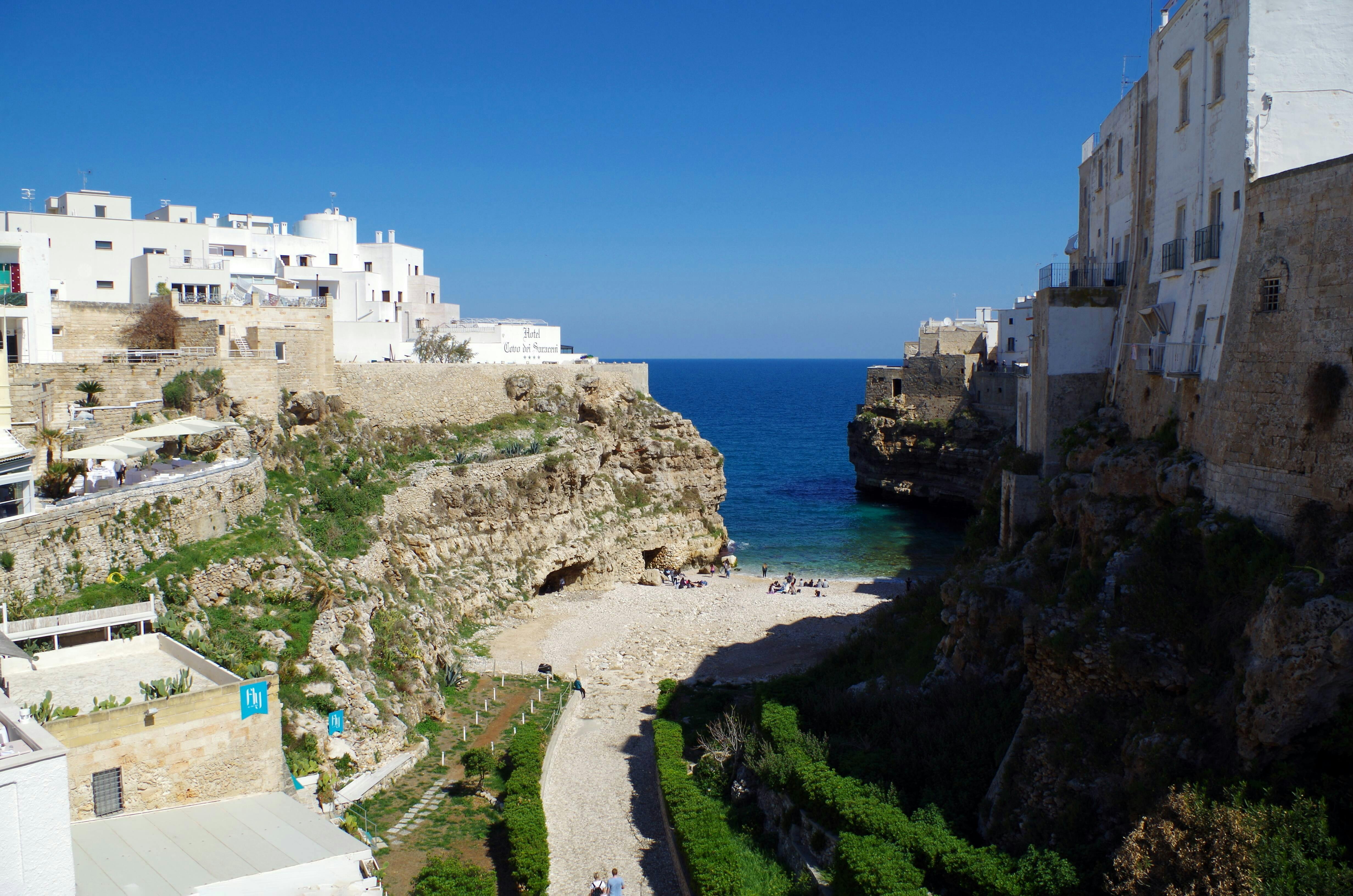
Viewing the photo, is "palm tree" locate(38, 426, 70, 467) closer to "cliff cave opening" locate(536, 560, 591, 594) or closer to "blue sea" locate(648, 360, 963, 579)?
"cliff cave opening" locate(536, 560, 591, 594)

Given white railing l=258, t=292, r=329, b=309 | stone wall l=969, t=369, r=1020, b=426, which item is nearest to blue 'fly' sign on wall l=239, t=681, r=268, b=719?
white railing l=258, t=292, r=329, b=309

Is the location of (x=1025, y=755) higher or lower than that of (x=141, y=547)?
lower

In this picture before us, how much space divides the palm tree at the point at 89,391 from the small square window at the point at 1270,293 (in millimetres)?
27791

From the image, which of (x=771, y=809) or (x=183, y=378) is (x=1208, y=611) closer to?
(x=771, y=809)

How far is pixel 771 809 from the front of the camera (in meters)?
18.9

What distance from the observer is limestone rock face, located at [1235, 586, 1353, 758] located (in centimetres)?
1196

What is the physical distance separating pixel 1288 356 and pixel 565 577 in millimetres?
29700

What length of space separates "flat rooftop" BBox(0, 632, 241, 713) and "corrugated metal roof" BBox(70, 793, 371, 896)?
184 centimetres

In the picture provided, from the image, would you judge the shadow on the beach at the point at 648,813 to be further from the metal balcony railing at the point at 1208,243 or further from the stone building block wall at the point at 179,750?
the metal balcony railing at the point at 1208,243

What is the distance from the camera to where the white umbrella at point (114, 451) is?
72.2 feet

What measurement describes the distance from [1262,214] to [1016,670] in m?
9.11

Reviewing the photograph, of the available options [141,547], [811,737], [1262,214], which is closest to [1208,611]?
[1262,214]

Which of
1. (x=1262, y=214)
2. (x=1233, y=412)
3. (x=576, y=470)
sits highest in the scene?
(x=1262, y=214)

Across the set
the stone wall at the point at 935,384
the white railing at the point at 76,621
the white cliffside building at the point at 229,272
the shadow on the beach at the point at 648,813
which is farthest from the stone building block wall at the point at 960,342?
the white railing at the point at 76,621
